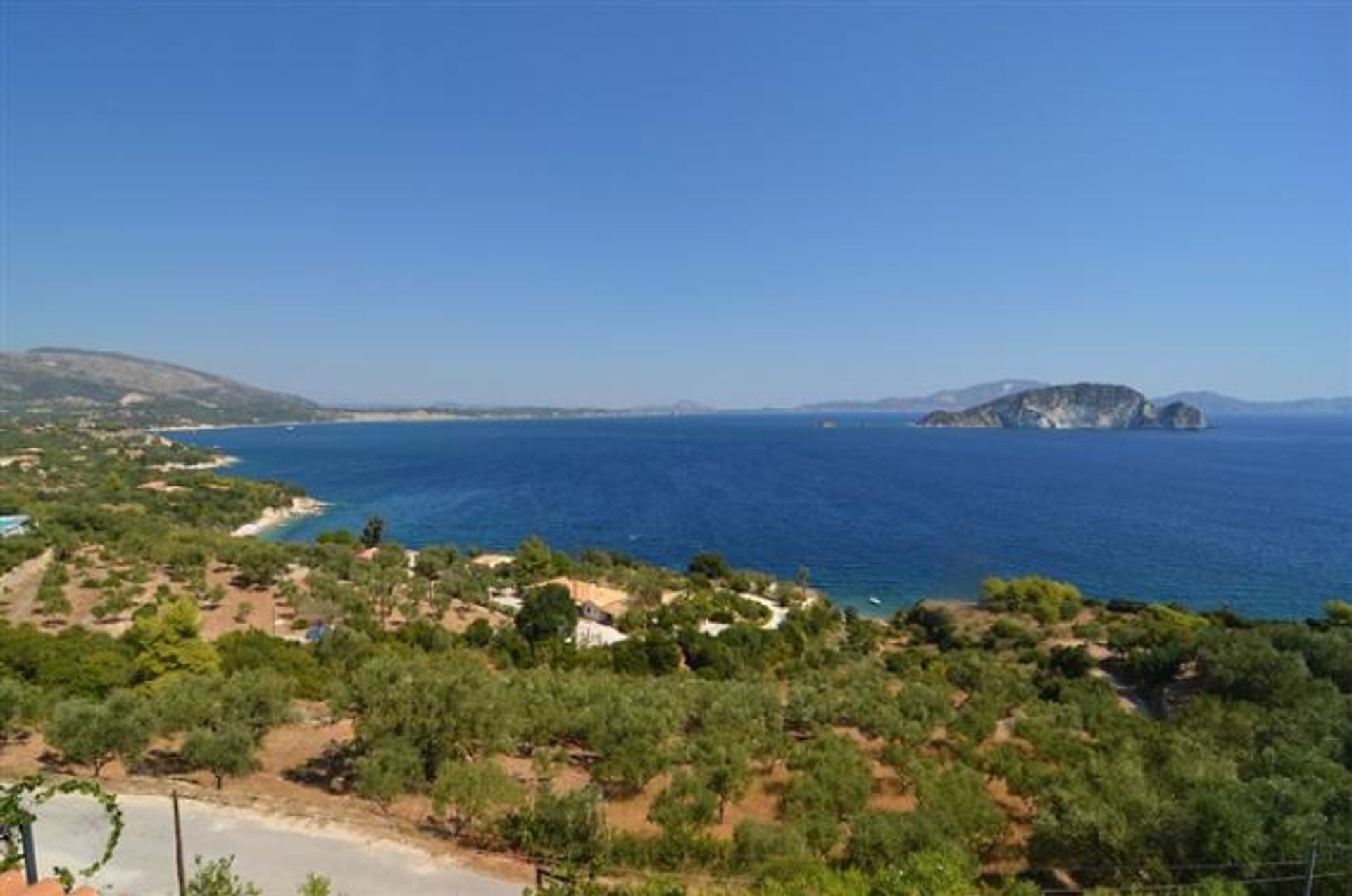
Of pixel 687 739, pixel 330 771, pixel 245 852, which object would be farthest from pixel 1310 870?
pixel 330 771

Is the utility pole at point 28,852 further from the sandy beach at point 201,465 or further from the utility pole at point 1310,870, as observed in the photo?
the sandy beach at point 201,465

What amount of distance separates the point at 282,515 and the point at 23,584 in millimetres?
51377

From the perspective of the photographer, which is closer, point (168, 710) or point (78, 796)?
point (78, 796)

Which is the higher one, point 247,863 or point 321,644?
point 247,863

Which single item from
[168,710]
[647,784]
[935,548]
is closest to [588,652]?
[647,784]

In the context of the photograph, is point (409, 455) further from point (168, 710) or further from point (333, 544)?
point (168, 710)

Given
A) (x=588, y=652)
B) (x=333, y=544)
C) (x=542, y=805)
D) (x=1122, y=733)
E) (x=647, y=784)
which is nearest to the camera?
(x=542, y=805)

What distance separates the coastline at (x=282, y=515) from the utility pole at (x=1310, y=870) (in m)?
85.9

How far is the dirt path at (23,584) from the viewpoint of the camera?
116ft

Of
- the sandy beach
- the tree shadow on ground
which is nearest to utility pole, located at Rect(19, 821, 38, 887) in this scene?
the tree shadow on ground

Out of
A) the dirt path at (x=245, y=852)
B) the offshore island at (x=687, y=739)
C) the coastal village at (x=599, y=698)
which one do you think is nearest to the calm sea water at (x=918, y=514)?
the coastal village at (x=599, y=698)

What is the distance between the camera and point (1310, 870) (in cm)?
1034

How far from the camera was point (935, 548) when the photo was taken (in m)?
72.4

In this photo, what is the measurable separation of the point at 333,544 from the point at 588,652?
33.8 m
